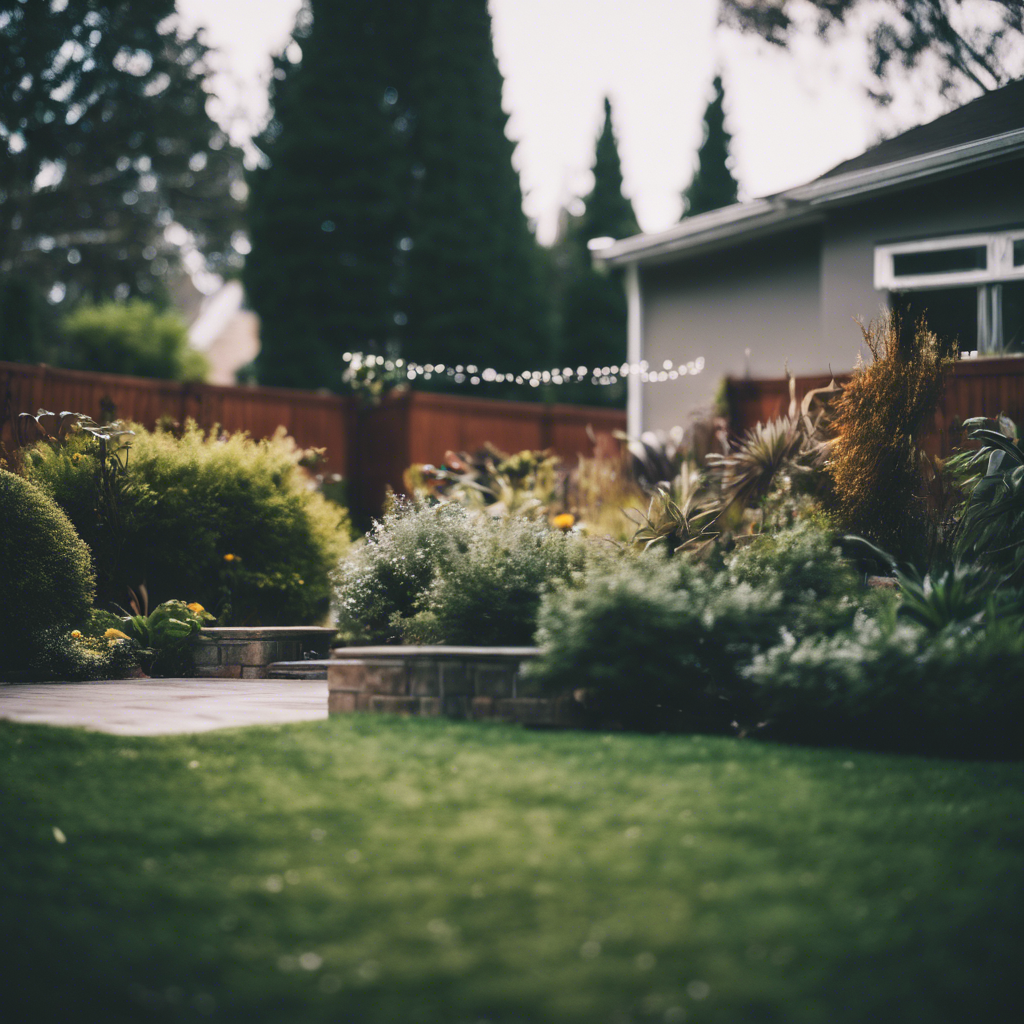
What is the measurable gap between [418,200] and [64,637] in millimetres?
20018

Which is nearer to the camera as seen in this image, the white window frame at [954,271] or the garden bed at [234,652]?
the garden bed at [234,652]

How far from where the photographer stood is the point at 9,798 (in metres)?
3.63

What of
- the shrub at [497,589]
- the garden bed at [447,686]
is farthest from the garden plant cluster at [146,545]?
the garden bed at [447,686]

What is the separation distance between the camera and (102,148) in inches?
950

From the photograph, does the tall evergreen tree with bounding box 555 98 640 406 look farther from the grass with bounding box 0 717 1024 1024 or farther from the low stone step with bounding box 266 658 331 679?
the grass with bounding box 0 717 1024 1024

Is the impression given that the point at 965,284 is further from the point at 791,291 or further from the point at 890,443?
the point at 890,443

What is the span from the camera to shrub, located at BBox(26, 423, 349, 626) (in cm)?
808

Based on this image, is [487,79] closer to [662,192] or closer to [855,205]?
[662,192]

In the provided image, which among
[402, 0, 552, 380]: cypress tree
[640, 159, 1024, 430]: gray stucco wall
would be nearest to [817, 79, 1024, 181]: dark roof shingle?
[640, 159, 1024, 430]: gray stucco wall

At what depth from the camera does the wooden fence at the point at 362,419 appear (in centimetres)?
1146

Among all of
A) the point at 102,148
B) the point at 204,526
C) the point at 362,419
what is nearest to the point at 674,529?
the point at 204,526

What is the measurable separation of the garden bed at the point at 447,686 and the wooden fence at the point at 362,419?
636cm

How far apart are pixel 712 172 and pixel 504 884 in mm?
28068

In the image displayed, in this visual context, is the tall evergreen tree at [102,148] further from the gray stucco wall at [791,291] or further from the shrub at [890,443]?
the shrub at [890,443]
